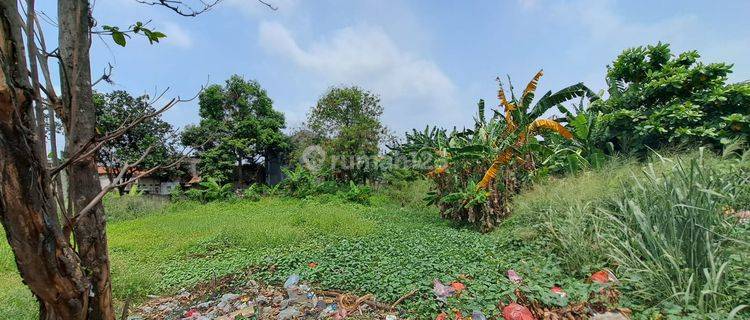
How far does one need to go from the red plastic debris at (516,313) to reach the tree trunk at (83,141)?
217 cm

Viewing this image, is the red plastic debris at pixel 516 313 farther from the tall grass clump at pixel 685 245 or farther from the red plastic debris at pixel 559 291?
the tall grass clump at pixel 685 245

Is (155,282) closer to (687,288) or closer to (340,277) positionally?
(340,277)

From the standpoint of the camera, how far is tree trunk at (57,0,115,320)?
121 centimetres

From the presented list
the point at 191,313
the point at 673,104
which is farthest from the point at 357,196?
the point at 191,313

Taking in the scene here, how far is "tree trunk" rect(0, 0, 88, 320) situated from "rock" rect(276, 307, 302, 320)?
1966 millimetres

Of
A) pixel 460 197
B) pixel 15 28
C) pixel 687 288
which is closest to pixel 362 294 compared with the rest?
pixel 687 288

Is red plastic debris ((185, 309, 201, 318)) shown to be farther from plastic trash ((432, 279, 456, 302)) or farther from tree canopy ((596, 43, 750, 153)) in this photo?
tree canopy ((596, 43, 750, 153))

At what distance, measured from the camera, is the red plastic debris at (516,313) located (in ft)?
7.87

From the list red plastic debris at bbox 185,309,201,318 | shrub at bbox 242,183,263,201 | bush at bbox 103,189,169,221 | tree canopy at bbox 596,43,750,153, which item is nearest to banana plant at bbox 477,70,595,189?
tree canopy at bbox 596,43,750,153

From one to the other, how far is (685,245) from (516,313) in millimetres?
1224

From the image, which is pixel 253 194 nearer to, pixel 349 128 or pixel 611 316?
pixel 349 128

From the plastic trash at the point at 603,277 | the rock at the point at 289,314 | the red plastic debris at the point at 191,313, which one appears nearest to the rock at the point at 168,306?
the red plastic debris at the point at 191,313

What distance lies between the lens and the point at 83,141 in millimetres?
1270

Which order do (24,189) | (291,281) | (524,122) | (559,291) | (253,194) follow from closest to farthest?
(24,189), (559,291), (291,281), (524,122), (253,194)
